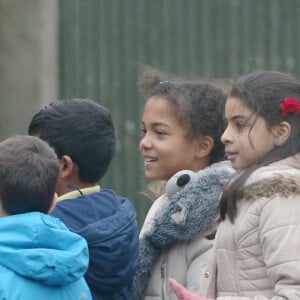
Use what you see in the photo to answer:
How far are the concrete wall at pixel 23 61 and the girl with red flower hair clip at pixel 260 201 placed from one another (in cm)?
379

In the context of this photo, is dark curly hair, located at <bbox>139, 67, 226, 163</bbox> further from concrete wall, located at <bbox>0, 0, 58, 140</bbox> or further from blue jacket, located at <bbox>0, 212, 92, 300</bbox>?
concrete wall, located at <bbox>0, 0, 58, 140</bbox>

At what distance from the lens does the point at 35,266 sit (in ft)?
10.5

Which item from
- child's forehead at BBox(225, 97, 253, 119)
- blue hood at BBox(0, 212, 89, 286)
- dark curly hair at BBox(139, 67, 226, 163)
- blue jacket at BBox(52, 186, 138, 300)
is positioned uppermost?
child's forehead at BBox(225, 97, 253, 119)

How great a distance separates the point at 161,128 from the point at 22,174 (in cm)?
102

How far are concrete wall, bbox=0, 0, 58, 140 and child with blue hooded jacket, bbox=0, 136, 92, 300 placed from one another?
3.87 meters

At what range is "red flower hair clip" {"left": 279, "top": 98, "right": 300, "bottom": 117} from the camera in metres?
3.48

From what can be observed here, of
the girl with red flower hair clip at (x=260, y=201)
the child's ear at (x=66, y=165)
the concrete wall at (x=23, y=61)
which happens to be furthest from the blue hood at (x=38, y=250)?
the concrete wall at (x=23, y=61)

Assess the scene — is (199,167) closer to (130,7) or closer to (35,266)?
(35,266)

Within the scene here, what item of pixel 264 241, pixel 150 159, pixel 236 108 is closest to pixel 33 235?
pixel 264 241

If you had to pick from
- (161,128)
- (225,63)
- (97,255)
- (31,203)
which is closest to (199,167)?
(161,128)

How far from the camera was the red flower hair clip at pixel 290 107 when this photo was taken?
348cm

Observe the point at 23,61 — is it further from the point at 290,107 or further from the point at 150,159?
the point at 290,107

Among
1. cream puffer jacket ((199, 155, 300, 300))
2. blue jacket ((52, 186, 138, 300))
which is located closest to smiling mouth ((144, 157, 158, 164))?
blue jacket ((52, 186, 138, 300))

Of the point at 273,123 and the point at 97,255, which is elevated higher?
the point at 273,123
